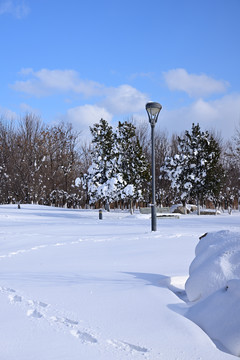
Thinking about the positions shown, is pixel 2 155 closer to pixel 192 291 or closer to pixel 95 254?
pixel 95 254

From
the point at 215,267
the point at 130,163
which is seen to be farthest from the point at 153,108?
the point at 130,163

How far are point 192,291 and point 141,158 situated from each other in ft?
85.8

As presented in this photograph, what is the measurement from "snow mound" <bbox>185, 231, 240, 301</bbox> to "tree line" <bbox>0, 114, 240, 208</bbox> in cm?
2384

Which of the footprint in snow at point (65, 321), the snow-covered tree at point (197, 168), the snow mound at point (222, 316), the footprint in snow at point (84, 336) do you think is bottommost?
the footprint in snow at point (84, 336)

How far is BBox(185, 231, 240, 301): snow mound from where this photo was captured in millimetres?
4074

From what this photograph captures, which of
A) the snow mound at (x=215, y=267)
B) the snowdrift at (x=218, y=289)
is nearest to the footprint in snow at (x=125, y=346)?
the snowdrift at (x=218, y=289)

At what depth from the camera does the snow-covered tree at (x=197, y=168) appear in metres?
31.3

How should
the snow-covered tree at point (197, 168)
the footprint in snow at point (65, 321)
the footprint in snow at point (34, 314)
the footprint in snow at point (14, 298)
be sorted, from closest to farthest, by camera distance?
the footprint in snow at point (65, 321)
the footprint in snow at point (34, 314)
the footprint in snow at point (14, 298)
the snow-covered tree at point (197, 168)

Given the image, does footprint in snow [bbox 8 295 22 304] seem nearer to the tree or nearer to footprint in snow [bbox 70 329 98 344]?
footprint in snow [bbox 70 329 98 344]

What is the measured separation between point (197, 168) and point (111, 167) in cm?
745

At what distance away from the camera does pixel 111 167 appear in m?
31.3

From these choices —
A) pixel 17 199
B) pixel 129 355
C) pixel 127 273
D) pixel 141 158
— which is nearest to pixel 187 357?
pixel 129 355

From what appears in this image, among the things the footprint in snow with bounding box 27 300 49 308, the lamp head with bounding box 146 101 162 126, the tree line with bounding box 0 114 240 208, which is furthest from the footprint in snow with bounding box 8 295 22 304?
A: the tree line with bounding box 0 114 240 208

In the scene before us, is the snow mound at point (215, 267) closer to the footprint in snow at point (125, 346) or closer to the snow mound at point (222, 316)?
the snow mound at point (222, 316)
